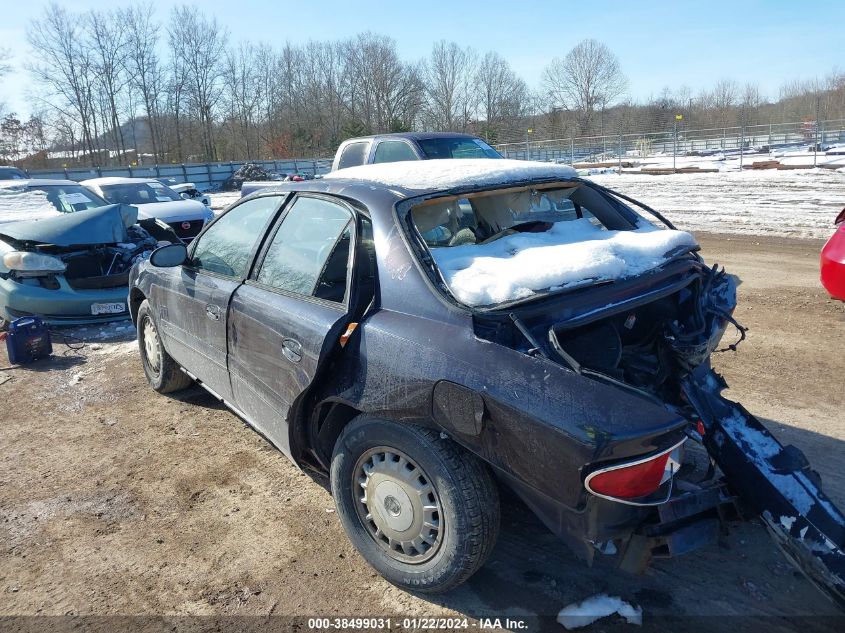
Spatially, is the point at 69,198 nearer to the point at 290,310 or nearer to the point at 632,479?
the point at 290,310

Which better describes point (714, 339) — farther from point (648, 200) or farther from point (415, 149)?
point (648, 200)

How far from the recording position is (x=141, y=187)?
1332 centimetres

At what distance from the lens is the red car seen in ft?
18.0

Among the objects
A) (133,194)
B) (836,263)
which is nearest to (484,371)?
(836,263)

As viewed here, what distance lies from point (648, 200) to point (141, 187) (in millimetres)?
13060

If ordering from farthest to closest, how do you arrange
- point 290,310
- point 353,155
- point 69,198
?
1. point 69,198
2. point 353,155
3. point 290,310

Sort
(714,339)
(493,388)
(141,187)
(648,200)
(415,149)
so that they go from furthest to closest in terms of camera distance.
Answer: (648,200) → (141,187) → (415,149) → (714,339) → (493,388)

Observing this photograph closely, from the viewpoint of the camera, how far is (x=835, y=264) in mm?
5543

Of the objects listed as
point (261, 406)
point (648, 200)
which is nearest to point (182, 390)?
point (261, 406)

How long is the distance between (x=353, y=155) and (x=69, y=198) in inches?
185

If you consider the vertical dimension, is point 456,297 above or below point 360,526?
above

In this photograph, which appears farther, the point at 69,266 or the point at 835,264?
the point at 69,266

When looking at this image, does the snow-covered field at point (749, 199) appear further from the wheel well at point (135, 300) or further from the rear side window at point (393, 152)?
the wheel well at point (135, 300)

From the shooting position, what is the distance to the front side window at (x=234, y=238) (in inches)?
139
